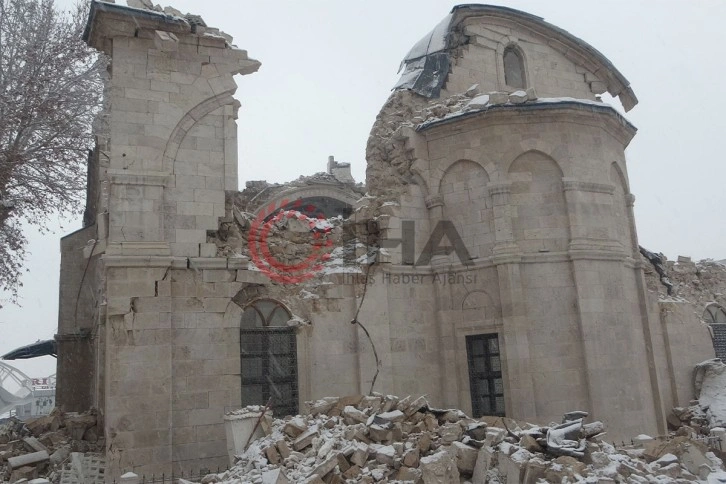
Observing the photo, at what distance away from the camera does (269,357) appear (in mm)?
10570

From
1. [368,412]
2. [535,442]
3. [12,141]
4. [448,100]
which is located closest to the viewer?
[535,442]

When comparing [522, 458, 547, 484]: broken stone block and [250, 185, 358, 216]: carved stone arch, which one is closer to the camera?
[522, 458, 547, 484]: broken stone block

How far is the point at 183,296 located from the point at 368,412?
12.2 feet

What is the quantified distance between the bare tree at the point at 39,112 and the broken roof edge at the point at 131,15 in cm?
423

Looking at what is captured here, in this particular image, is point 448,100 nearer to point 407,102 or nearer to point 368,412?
point 407,102

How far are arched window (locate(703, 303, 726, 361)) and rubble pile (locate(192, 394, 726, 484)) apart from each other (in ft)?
31.2

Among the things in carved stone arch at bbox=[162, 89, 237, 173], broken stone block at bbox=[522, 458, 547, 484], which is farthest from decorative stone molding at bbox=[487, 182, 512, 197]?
broken stone block at bbox=[522, 458, 547, 484]

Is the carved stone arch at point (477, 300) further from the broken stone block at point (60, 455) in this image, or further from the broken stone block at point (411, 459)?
the broken stone block at point (60, 455)

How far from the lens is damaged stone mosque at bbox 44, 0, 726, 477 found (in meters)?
9.69

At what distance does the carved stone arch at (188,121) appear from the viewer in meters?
10.3

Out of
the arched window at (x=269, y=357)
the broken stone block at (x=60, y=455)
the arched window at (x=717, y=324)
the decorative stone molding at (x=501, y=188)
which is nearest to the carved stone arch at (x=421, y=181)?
the decorative stone molding at (x=501, y=188)

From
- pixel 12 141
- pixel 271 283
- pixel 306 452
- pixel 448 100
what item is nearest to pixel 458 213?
pixel 448 100

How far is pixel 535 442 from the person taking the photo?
725 centimetres

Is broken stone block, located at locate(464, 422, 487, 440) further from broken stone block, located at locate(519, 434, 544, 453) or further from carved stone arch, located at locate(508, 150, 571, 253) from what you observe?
carved stone arch, located at locate(508, 150, 571, 253)
